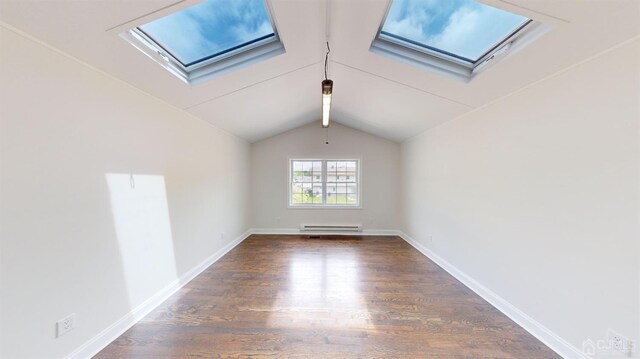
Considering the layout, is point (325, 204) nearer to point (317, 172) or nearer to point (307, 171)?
point (317, 172)

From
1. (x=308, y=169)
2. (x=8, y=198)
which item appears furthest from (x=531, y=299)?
(x=308, y=169)

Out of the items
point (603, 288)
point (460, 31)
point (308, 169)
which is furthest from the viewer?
point (308, 169)

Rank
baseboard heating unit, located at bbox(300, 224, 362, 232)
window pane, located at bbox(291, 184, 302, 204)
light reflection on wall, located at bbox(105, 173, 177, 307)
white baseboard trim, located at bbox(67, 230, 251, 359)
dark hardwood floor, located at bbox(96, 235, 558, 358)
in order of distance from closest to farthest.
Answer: white baseboard trim, located at bbox(67, 230, 251, 359), dark hardwood floor, located at bbox(96, 235, 558, 358), light reflection on wall, located at bbox(105, 173, 177, 307), baseboard heating unit, located at bbox(300, 224, 362, 232), window pane, located at bbox(291, 184, 302, 204)

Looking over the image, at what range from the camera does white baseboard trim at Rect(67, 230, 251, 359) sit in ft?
5.92

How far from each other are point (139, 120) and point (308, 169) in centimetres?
393

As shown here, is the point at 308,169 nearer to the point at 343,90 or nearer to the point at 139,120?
the point at 343,90

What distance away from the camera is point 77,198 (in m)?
1.75

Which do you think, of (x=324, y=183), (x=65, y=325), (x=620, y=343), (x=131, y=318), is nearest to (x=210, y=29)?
(x=65, y=325)

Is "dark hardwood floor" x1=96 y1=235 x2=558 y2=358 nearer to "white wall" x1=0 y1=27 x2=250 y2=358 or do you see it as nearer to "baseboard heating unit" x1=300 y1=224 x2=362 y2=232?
"white wall" x1=0 y1=27 x2=250 y2=358

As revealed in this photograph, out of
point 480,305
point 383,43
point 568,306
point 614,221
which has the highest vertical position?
point 383,43

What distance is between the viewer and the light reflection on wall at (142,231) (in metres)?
2.13

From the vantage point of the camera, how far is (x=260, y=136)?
5477 millimetres

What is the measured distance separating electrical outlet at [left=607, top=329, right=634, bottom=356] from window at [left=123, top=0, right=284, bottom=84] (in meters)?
3.38

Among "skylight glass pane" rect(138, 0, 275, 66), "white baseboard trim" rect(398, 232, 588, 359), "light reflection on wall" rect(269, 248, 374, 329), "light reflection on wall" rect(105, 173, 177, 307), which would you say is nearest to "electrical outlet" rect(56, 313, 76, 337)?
"light reflection on wall" rect(105, 173, 177, 307)
